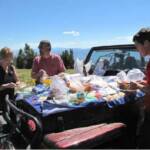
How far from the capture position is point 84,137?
295 centimetres

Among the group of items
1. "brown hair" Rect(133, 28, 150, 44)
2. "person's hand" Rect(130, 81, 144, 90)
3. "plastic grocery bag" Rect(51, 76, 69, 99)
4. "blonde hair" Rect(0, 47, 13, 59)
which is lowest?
"plastic grocery bag" Rect(51, 76, 69, 99)

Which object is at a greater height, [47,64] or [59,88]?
[47,64]

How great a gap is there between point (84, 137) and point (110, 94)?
0.71m

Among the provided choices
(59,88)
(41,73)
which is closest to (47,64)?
(41,73)

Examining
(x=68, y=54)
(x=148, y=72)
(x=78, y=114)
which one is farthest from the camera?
(x=68, y=54)

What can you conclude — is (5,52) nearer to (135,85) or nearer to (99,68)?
(99,68)

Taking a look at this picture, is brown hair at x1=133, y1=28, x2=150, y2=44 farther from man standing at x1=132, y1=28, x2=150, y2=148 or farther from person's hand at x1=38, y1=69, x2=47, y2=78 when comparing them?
person's hand at x1=38, y1=69, x2=47, y2=78

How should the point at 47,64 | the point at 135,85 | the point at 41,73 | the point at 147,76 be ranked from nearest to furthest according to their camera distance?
1. the point at 147,76
2. the point at 135,85
3. the point at 41,73
4. the point at 47,64

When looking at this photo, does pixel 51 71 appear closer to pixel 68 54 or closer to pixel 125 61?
pixel 125 61

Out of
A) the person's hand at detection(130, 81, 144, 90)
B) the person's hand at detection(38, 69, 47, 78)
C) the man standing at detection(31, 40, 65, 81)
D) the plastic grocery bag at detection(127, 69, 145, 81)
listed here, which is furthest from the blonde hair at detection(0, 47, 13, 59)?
the person's hand at detection(130, 81, 144, 90)

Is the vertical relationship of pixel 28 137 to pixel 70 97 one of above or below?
below

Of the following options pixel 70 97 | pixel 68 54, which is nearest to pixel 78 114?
pixel 70 97

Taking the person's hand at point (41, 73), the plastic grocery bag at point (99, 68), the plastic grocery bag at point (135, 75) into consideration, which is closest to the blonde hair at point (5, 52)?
the person's hand at point (41, 73)

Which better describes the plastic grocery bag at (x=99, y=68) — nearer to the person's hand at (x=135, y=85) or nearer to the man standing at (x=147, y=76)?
the person's hand at (x=135, y=85)
